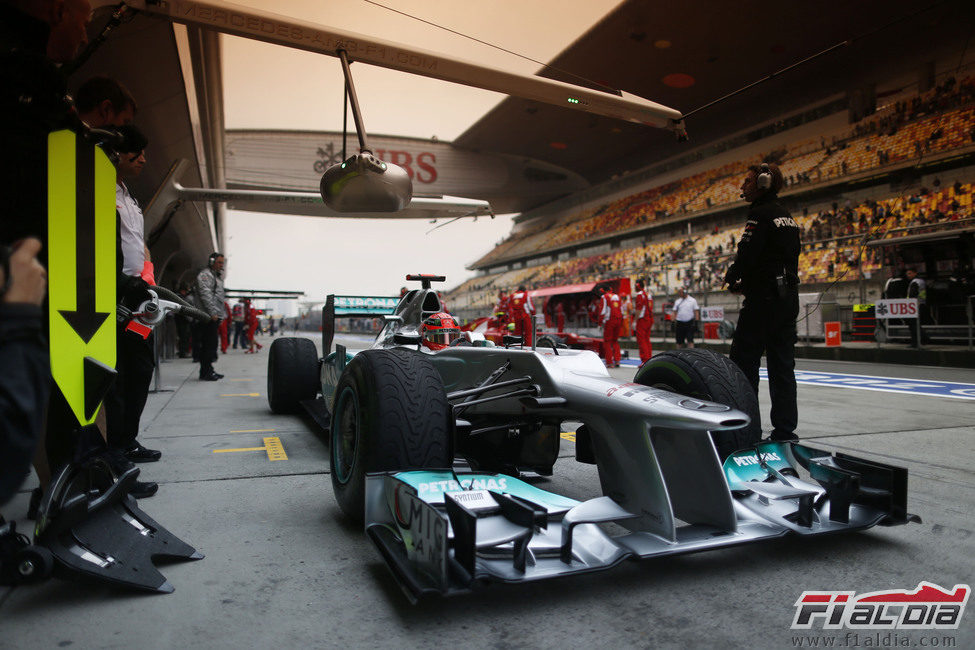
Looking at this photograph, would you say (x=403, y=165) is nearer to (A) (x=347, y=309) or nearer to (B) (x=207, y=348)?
(B) (x=207, y=348)

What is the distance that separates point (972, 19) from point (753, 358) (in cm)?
2315

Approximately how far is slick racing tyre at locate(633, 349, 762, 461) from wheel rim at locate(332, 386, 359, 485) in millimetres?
1331

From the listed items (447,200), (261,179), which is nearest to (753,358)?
(447,200)

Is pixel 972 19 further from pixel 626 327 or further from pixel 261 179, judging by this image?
pixel 261 179

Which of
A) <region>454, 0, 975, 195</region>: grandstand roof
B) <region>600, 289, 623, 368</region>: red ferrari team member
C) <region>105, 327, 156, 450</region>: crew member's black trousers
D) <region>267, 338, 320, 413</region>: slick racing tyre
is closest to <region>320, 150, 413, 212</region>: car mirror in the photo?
<region>105, 327, 156, 450</region>: crew member's black trousers

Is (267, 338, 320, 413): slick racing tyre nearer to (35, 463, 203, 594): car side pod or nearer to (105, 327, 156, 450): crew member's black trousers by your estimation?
(105, 327, 156, 450): crew member's black trousers

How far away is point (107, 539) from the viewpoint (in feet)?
6.05

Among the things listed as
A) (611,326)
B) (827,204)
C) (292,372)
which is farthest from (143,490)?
(827,204)

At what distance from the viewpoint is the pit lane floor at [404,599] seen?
1.52 m

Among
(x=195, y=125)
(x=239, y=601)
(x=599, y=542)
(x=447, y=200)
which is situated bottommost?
(x=239, y=601)

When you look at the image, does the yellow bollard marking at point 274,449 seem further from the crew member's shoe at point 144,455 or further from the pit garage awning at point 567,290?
the pit garage awning at point 567,290

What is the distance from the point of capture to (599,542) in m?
1.82

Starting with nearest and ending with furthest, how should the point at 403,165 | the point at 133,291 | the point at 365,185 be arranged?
1. the point at 133,291
2. the point at 365,185
3. the point at 403,165

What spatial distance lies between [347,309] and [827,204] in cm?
2250
